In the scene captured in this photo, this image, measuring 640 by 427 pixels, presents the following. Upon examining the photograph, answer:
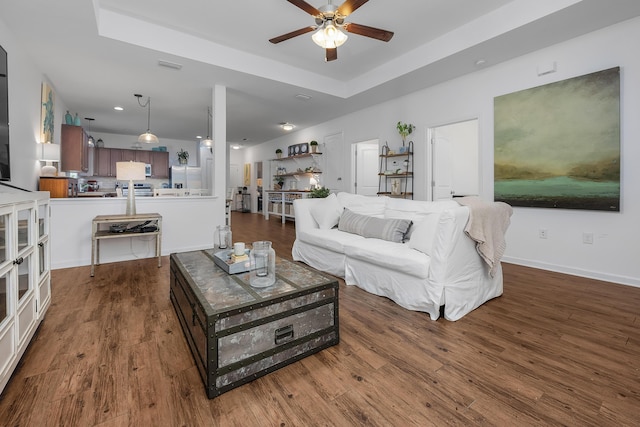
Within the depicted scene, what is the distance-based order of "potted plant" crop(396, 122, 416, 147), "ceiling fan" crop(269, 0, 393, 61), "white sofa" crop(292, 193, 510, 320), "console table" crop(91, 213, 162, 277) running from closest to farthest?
1. "white sofa" crop(292, 193, 510, 320)
2. "ceiling fan" crop(269, 0, 393, 61)
3. "console table" crop(91, 213, 162, 277)
4. "potted plant" crop(396, 122, 416, 147)

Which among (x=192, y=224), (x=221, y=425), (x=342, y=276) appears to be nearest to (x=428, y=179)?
(x=342, y=276)

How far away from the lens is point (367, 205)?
11.8 feet

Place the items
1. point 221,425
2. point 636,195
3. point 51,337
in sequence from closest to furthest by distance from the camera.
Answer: point 221,425 < point 51,337 < point 636,195

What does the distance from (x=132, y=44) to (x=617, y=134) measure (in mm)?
5347

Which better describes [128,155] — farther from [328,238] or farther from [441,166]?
[441,166]

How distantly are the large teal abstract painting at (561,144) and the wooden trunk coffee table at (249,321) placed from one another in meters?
3.23

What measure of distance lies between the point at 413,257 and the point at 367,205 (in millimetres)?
1317

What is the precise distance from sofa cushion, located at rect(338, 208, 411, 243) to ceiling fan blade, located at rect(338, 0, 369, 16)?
6.46 feet

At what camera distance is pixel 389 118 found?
18.2 feet

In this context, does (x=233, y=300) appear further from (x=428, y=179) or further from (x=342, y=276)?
(x=428, y=179)

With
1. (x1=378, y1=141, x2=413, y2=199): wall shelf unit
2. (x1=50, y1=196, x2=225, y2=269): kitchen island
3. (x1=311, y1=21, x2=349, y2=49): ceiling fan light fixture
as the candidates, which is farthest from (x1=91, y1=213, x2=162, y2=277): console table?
(x1=378, y1=141, x2=413, y2=199): wall shelf unit

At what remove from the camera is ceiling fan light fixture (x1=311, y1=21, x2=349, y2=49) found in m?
2.71

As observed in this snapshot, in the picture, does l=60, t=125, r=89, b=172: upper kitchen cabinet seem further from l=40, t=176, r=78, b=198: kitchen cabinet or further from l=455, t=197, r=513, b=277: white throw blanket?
l=455, t=197, r=513, b=277: white throw blanket

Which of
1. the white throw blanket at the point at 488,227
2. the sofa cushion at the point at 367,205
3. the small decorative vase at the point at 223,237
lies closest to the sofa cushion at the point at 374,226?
the sofa cushion at the point at 367,205
